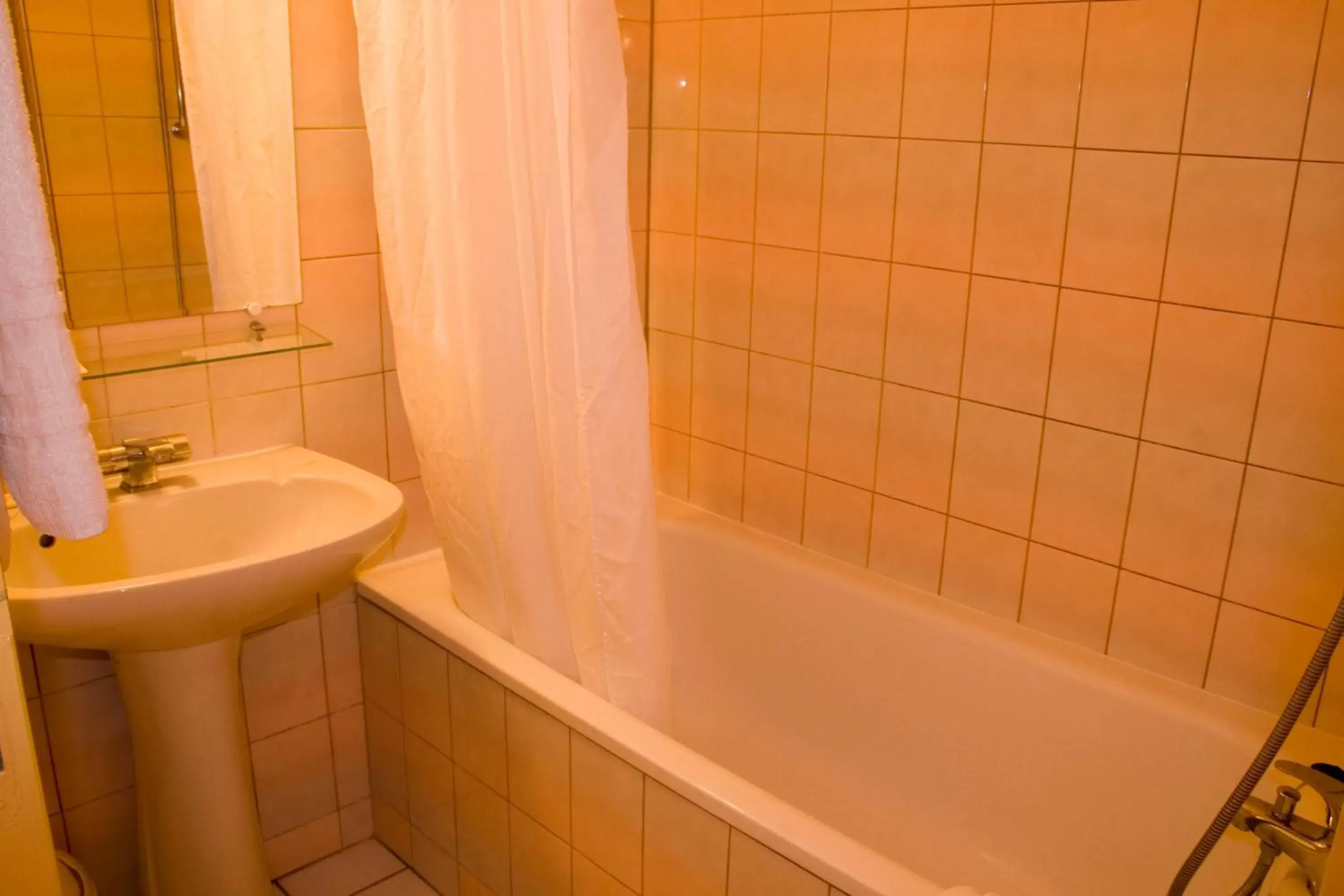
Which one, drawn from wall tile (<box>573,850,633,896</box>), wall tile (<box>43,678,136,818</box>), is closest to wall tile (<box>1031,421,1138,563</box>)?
wall tile (<box>573,850,633,896</box>)

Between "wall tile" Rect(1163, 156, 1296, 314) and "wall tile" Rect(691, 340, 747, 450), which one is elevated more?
"wall tile" Rect(1163, 156, 1296, 314)

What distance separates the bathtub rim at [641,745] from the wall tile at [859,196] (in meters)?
0.97

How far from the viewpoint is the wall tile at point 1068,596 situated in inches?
73.7

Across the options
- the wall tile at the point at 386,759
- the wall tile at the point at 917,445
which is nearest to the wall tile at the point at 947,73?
the wall tile at the point at 917,445

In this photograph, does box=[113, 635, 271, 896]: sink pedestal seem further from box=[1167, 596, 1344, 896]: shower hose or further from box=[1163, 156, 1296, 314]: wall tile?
box=[1163, 156, 1296, 314]: wall tile

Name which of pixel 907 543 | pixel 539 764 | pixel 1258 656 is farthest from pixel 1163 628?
pixel 539 764

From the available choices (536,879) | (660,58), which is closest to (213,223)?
(660,58)

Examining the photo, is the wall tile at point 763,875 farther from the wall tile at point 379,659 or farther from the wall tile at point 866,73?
the wall tile at point 866,73

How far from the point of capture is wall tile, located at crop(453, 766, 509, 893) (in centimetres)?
190

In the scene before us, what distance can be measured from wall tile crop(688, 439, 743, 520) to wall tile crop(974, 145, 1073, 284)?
2.47 ft

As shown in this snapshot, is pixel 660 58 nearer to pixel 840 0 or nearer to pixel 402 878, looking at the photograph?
pixel 840 0

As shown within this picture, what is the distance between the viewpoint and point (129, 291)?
5.74 feet

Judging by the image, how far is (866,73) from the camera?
2.00m

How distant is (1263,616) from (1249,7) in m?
0.90
